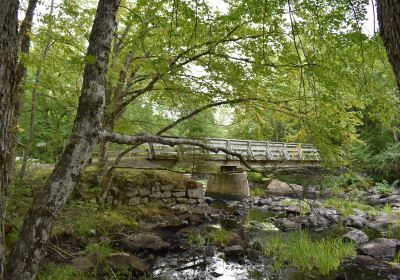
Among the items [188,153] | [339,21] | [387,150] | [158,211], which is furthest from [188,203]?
[387,150]

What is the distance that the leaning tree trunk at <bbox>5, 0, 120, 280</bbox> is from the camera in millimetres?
2449

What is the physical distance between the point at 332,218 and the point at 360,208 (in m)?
2.55

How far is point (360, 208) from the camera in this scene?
467 inches

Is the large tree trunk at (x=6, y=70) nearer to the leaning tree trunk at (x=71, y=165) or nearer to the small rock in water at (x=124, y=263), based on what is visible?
the leaning tree trunk at (x=71, y=165)

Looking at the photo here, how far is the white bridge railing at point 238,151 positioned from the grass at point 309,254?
1.78m

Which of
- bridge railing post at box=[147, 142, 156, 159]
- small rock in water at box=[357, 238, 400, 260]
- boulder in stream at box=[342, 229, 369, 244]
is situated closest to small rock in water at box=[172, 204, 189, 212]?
bridge railing post at box=[147, 142, 156, 159]

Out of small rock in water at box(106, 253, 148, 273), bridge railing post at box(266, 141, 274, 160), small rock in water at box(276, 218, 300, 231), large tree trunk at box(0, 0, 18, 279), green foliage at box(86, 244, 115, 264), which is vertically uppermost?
large tree trunk at box(0, 0, 18, 279)

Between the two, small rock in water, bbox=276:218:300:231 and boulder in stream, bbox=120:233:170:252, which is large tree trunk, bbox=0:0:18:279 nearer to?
boulder in stream, bbox=120:233:170:252

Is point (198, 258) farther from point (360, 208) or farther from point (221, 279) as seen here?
point (360, 208)

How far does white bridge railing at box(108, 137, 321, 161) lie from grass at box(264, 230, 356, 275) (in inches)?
70.3

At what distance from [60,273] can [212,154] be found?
774 cm

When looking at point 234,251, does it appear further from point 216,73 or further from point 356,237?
point 216,73

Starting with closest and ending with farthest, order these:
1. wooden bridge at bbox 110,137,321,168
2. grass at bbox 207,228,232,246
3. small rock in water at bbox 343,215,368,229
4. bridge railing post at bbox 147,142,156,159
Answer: wooden bridge at bbox 110,137,321,168 < grass at bbox 207,228,232,246 < small rock in water at bbox 343,215,368,229 < bridge railing post at bbox 147,142,156,159

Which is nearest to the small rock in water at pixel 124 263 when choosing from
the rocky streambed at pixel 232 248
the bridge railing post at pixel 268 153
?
the rocky streambed at pixel 232 248
